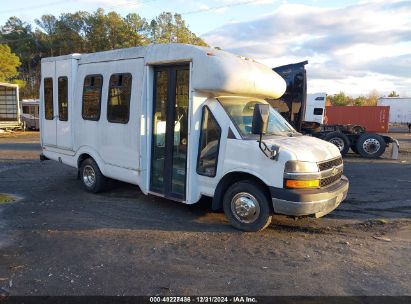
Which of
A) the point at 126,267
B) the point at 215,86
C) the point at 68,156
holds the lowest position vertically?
the point at 126,267

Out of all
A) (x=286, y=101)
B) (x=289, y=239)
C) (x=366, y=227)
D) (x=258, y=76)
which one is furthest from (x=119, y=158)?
(x=286, y=101)

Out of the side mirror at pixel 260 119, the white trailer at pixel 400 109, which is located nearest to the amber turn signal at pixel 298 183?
the side mirror at pixel 260 119

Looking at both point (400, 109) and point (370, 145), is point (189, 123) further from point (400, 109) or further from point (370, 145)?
point (400, 109)

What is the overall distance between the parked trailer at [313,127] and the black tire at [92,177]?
5.88 m

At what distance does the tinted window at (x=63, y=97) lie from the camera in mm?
8367

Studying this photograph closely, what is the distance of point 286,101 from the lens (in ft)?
44.6

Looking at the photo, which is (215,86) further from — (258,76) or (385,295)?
(385,295)

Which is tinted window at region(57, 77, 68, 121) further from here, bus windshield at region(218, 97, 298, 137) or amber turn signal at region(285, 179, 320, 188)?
amber turn signal at region(285, 179, 320, 188)

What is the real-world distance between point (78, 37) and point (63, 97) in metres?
37.7

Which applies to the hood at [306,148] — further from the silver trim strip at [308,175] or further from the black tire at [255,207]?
the black tire at [255,207]

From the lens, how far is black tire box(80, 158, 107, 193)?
796 centimetres

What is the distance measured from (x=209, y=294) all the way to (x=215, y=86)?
313 centimetres

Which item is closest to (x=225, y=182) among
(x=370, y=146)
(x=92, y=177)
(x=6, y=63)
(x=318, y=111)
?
(x=92, y=177)

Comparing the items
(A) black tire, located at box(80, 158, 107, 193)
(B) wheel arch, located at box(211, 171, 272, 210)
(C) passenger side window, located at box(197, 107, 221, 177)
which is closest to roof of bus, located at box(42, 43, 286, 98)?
(C) passenger side window, located at box(197, 107, 221, 177)
